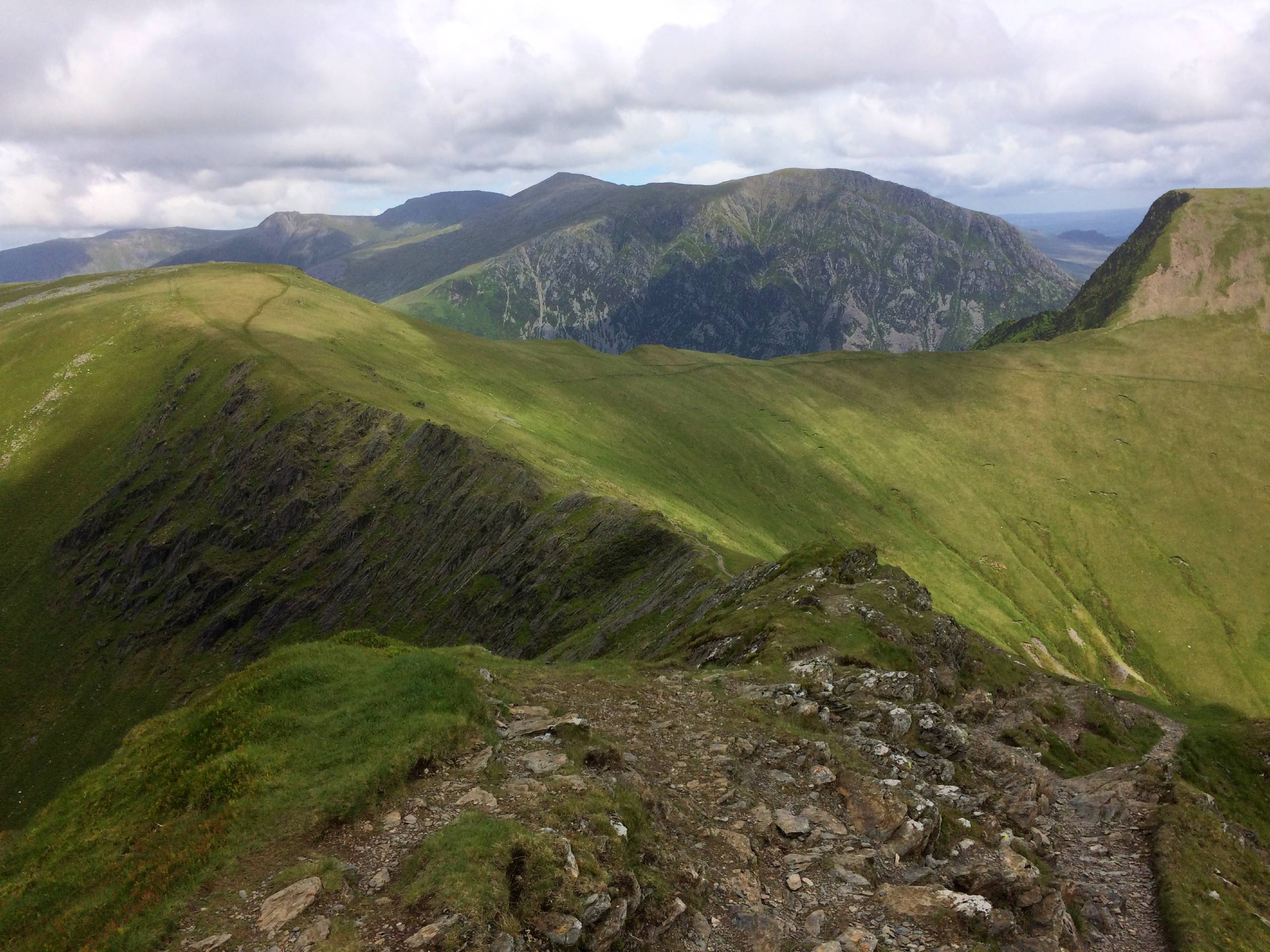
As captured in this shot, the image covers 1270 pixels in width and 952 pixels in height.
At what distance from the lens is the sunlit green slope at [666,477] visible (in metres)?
116

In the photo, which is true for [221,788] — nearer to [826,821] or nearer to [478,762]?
[478,762]

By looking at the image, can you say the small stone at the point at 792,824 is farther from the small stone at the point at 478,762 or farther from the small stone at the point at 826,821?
the small stone at the point at 478,762

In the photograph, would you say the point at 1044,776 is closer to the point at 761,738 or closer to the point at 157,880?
the point at 761,738

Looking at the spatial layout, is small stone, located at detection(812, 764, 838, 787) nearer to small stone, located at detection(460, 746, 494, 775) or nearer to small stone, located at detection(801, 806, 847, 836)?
small stone, located at detection(801, 806, 847, 836)

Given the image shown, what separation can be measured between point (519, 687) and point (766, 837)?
12.8 meters

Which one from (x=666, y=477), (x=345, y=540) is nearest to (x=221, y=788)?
Result: (x=345, y=540)

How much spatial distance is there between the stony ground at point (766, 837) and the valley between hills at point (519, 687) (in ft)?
0.39

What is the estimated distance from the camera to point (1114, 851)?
26484 mm

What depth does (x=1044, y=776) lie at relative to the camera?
30922 millimetres

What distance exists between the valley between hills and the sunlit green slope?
49.2 inches

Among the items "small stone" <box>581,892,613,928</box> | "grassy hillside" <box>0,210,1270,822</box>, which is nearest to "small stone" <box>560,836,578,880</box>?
"small stone" <box>581,892,613,928</box>

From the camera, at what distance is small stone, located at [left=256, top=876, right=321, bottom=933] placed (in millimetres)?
15211

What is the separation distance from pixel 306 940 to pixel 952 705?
114 feet

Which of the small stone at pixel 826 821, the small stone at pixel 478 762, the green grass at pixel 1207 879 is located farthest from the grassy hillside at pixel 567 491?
the small stone at pixel 478 762
